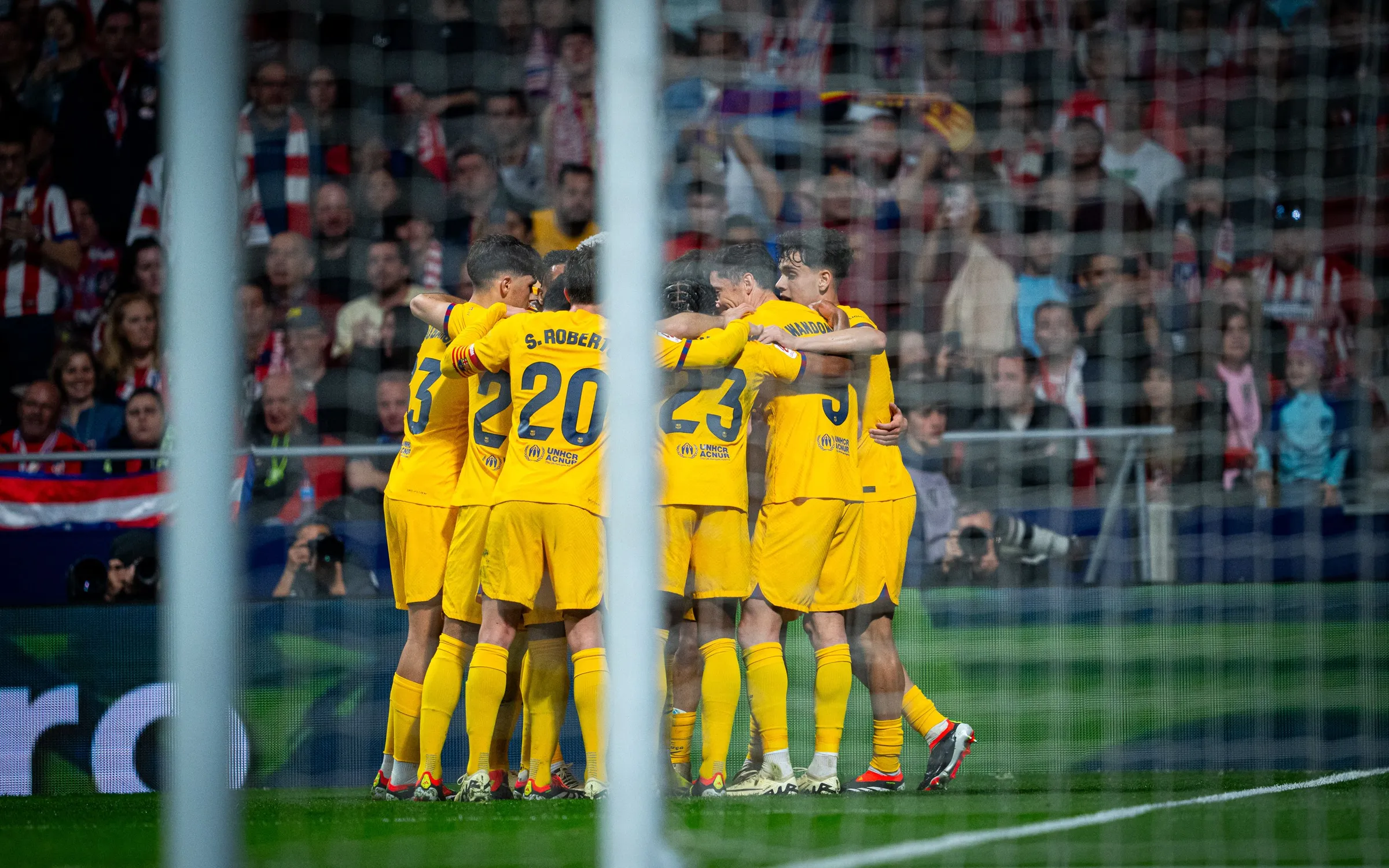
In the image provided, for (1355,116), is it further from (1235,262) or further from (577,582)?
(577,582)

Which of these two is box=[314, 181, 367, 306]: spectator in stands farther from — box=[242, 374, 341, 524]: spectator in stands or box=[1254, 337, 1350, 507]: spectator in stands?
box=[1254, 337, 1350, 507]: spectator in stands

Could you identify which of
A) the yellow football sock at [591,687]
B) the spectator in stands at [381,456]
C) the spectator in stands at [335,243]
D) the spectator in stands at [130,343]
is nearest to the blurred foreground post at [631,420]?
the yellow football sock at [591,687]

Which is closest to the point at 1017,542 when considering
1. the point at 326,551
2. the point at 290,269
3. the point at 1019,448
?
the point at 1019,448

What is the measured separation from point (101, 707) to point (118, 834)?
183 cm

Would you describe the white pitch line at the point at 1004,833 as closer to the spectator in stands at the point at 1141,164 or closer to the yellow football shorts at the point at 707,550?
the yellow football shorts at the point at 707,550

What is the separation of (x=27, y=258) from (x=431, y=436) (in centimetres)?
312

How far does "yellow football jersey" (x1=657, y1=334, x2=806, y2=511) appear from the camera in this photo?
4.99m

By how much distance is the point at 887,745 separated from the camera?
17.5 ft

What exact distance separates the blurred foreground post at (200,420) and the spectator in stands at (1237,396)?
501cm

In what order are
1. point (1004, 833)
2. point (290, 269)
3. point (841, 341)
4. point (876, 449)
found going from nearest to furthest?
point (1004, 833) < point (841, 341) < point (876, 449) < point (290, 269)

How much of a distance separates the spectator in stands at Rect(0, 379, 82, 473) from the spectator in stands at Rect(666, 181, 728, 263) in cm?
296

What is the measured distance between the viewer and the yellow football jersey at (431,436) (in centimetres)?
518

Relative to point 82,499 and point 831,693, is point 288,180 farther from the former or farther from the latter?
point 831,693

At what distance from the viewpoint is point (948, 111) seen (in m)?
6.83
